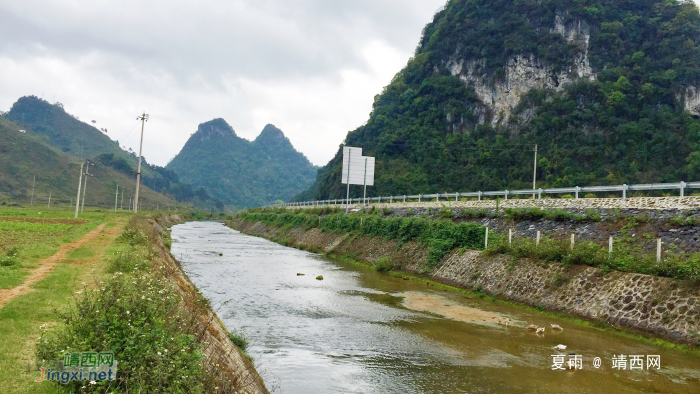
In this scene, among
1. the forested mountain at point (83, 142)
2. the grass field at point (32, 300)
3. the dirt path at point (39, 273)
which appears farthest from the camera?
the forested mountain at point (83, 142)

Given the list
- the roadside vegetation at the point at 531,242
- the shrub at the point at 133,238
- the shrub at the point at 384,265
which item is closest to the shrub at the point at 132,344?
the roadside vegetation at the point at 531,242

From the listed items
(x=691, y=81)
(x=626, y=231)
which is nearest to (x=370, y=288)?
(x=626, y=231)

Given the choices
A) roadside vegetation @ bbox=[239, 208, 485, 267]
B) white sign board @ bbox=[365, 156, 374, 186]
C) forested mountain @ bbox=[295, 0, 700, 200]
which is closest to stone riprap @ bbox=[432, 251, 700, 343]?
roadside vegetation @ bbox=[239, 208, 485, 267]

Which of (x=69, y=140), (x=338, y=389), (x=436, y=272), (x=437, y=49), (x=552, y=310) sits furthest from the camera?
(x=69, y=140)

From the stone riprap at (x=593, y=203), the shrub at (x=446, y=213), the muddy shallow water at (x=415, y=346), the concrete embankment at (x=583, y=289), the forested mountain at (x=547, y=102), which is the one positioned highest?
the forested mountain at (x=547, y=102)

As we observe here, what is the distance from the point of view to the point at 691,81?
67.0 meters

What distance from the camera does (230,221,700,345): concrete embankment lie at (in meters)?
13.8

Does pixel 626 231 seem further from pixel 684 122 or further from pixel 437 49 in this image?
pixel 437 49

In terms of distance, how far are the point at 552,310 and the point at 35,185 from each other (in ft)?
362

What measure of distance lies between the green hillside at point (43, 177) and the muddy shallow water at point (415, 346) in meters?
90.8

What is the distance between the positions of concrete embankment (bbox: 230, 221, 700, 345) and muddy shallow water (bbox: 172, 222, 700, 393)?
32.7 inches

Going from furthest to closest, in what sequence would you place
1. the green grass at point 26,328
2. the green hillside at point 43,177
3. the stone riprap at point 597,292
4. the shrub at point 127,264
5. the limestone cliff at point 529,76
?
the green hillside at point 43,177, the limestone cliff at point 529,76, the stone riprap at point 597,292, the shrub at point 127,264, the green grass at point 26,328

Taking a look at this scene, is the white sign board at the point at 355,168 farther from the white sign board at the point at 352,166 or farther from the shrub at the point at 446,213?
the shrub at the point at 446,213

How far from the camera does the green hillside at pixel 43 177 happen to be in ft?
308
